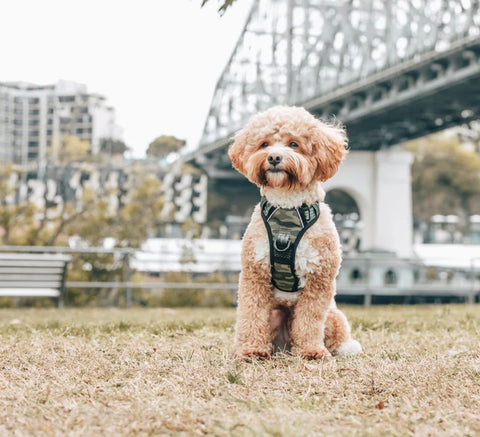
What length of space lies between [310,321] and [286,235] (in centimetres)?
39

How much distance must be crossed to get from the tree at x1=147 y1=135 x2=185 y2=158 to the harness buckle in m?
24.3

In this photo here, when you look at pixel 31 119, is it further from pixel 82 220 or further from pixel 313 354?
pixel 313 354

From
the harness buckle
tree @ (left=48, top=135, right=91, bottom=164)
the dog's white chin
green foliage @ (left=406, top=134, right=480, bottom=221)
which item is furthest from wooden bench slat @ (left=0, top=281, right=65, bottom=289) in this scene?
green foliage @ (left=406, top=134, right=480, bottom=221)

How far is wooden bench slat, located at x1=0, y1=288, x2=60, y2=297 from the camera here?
30.9ft

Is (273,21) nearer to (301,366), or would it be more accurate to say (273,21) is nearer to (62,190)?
(62,190)

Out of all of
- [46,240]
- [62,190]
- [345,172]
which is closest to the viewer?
[46,240]

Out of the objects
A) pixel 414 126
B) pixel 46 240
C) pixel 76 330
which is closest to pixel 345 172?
pixel 414 126

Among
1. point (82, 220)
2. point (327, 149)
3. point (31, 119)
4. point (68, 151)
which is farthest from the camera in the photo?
point (31, 119)

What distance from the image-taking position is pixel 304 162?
323 cm

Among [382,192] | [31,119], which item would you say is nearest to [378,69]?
[382,192]

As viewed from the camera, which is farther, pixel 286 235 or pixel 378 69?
pixel 378 69

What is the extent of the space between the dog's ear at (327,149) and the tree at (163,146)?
79.7 feet

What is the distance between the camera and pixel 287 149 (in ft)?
10.6

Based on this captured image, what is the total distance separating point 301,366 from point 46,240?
11971 mm
